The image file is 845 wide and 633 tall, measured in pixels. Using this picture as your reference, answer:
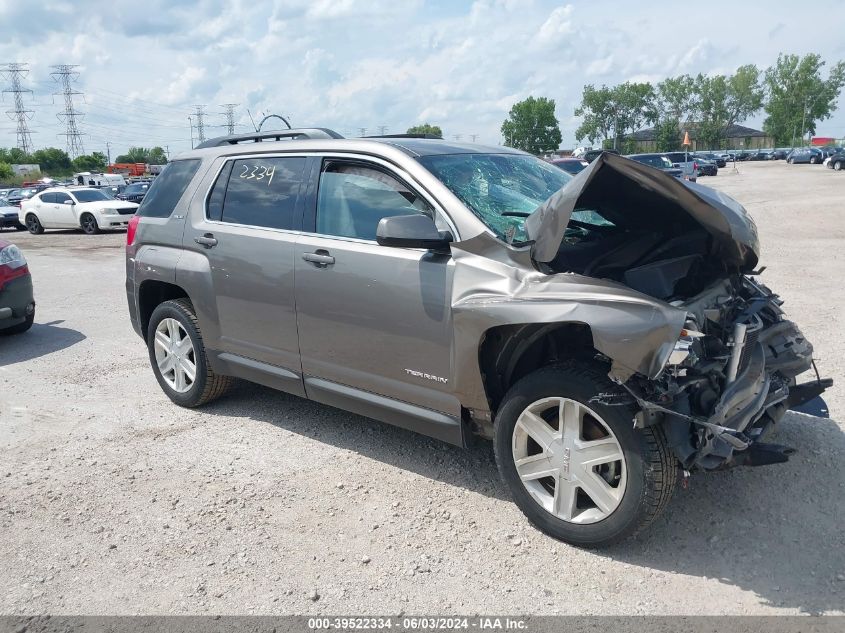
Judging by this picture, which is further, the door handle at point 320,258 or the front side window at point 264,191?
the front side window at point 264,191

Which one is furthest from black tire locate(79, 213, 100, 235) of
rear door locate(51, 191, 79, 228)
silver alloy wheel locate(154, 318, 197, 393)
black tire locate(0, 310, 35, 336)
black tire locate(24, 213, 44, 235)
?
silver alloy wheel locate(154, 318, 197, 393)

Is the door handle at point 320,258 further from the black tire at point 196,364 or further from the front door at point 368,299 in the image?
the black tire at point 196,364

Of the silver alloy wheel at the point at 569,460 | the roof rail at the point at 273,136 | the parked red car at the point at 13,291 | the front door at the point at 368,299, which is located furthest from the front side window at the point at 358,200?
the parked red car at the point at 13,291

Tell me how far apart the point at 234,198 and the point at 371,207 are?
4.30ft

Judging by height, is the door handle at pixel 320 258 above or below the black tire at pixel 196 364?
above

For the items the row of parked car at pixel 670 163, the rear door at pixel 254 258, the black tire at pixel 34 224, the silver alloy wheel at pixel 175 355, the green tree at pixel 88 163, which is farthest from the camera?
the green tree at pixel 88 163

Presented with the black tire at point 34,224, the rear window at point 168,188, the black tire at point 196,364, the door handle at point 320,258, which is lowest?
the black tire at point 34,224

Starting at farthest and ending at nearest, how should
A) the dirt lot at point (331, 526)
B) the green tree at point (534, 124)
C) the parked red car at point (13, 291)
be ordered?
the green tree at point (534, 124) → the parked red car at point (13, 291) → the dirt lot at point (331, 526)

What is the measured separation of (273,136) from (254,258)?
1.15 metres

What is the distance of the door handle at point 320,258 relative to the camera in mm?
4113

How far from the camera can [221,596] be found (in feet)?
10.2

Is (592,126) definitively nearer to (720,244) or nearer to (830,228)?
(830,228)

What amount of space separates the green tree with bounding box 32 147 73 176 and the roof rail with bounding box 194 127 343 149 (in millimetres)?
106678

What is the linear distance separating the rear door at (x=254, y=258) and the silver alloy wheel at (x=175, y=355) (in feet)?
1.49
